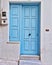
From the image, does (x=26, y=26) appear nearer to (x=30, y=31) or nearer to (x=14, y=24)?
(x=30, y=31)

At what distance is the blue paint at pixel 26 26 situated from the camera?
6387mm

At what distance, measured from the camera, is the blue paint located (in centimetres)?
639

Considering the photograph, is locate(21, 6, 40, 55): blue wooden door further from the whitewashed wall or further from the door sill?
the whitewashed wall

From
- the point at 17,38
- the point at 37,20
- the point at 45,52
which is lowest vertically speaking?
the point at 45,52

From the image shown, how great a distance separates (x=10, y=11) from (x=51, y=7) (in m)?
1.62

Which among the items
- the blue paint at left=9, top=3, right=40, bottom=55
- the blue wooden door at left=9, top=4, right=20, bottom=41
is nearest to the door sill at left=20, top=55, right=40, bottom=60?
the blue paint at left=9, top=3, right=40, bottom=55

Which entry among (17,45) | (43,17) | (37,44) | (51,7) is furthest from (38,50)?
(51,7)

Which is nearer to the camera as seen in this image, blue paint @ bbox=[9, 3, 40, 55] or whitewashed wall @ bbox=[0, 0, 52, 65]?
whitewashed wall @ bbox=[0, 0, 52, 65]

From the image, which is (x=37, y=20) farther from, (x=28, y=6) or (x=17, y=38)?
(x=17, y=38)

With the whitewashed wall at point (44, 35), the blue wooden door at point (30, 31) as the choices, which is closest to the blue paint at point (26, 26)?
the blue wooden door at point (30, 31)

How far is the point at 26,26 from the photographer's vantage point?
6480mm

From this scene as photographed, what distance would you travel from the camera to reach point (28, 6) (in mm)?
6445

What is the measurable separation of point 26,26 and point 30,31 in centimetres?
26

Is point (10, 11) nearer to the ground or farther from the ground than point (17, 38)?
farther from the ground
